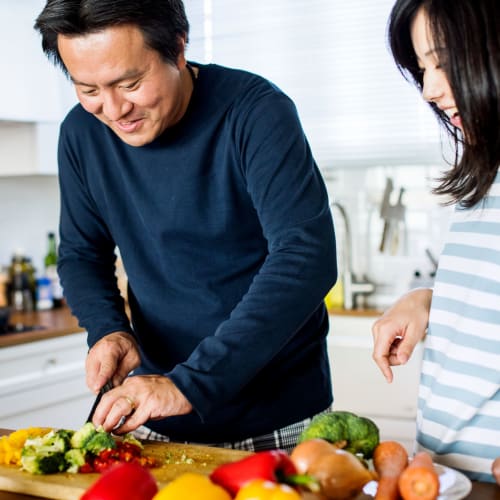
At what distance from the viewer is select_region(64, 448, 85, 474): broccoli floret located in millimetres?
1202

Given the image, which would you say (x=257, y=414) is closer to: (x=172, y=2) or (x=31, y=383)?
(x=172, y=2)

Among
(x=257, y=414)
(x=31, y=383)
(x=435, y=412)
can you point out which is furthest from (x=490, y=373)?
(x=31, y=383)

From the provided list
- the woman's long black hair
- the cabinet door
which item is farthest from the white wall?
the woman's long black hair

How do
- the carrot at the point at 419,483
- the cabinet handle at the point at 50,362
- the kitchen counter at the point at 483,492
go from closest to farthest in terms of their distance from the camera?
1. the carrot at the point at 419,483
2. the kitchen counter at the point at 483,492
3. the cabinet handle at the point at 50,362

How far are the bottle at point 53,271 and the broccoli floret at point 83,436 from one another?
2306 mm

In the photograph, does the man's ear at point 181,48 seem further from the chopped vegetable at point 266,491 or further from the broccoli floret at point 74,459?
the chopped vegetable at point 266,491

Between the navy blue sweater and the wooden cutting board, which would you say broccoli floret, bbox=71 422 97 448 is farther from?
the navy blue sweater

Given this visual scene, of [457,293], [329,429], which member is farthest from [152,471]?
[457,293]

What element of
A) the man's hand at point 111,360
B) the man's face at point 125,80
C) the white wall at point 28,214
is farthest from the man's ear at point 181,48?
the white wall at point 28,214

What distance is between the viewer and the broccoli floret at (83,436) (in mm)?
1228

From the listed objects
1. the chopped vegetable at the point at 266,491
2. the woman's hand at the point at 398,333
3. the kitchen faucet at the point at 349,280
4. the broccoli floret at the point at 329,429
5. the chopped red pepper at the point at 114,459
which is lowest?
the kitchen faucet at the point at 349,280

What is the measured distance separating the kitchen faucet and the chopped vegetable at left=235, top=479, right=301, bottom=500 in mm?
2547

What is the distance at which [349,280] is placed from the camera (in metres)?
3.37

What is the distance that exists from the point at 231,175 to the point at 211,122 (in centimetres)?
10
